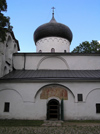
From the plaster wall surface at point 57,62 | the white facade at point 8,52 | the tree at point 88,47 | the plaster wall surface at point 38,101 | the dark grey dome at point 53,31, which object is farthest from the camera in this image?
the tree at point 88,47

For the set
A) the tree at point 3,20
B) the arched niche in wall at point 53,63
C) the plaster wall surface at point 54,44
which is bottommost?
the arched niche in wall at point 53,63

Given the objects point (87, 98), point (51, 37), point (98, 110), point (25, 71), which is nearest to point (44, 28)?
point (51, 37)

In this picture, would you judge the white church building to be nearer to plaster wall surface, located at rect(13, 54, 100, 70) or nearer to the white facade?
the white facade

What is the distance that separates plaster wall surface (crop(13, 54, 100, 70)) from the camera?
12125 mm

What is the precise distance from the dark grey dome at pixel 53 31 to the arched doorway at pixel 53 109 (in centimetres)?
737

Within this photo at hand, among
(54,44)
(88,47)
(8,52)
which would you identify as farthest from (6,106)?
(88,47)

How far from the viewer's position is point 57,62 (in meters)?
12.4

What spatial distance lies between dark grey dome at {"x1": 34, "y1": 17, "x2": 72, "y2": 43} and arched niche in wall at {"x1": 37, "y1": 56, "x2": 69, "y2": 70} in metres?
3.21

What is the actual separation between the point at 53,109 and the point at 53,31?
8051 mm

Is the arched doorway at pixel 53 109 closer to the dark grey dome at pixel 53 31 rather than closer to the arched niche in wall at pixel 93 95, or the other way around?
the arched niche in wall at pixel 93 95

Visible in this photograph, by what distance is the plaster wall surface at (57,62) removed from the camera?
12125mm

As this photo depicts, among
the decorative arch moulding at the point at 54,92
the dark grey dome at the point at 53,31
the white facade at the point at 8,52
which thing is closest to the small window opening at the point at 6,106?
the decorative arch moulding at the point at 54,92

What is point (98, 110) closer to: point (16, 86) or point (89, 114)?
point (89, 114)

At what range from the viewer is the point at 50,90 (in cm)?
989
